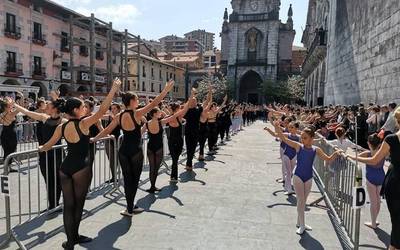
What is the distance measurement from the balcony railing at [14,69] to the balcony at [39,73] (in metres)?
1.69

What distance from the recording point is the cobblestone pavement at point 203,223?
16.0 ft

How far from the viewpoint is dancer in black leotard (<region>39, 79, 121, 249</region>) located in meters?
4.38

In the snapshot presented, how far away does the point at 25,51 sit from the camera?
31.4 meters

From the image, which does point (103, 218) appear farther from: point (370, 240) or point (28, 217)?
point (370, 240)

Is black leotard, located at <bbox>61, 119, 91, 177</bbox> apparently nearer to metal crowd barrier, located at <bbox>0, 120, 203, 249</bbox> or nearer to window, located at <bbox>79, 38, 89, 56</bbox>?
metal crowd barrier, located at <bbox>0, 120, 203, 249</bbox>

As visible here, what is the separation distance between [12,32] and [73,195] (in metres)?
29.9

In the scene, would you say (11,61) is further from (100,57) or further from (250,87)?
(250,87)

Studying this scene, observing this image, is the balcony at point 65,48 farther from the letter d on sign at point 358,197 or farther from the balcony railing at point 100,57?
the letter d on sign at point 358,197

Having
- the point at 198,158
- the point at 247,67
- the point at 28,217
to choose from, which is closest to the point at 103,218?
the point at 28,217

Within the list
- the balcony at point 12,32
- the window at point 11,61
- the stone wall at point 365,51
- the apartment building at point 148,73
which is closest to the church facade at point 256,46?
the apartment building at point 148,73

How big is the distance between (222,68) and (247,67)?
5.30 m

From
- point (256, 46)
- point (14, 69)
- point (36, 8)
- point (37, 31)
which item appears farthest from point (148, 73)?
point (14, 69)

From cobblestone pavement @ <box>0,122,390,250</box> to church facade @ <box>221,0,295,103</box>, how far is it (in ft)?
177

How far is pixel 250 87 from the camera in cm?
6300
